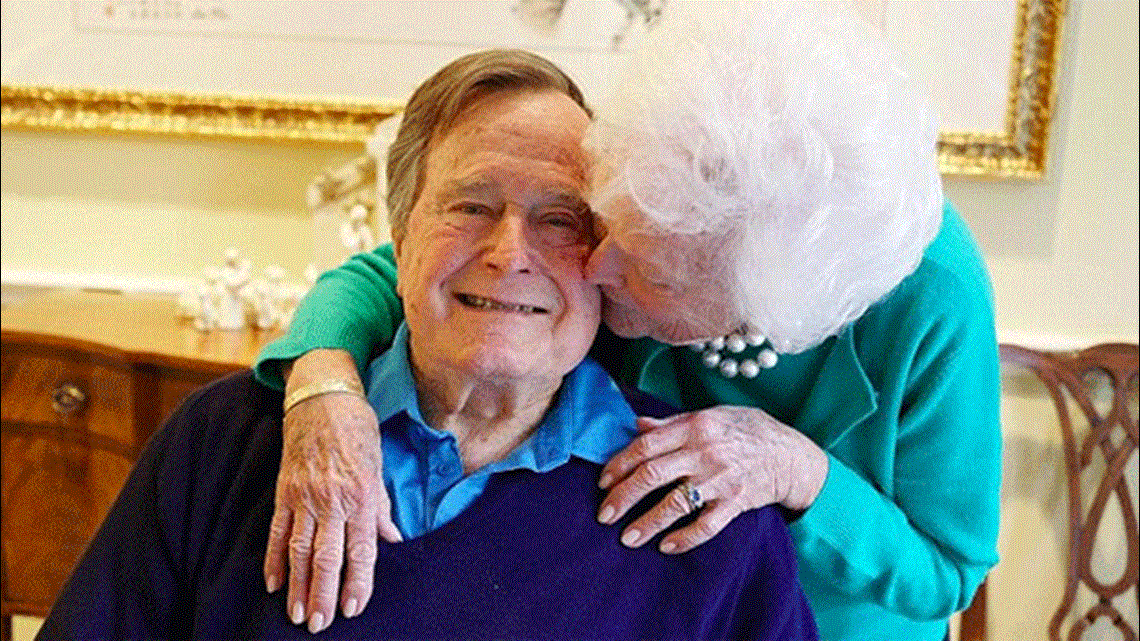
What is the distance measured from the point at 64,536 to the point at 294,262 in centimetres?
66

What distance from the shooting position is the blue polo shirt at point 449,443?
1205mm

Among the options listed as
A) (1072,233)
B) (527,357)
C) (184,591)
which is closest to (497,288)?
(527,357)

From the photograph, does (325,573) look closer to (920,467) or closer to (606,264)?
(606,264)

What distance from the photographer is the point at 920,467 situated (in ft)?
4.26

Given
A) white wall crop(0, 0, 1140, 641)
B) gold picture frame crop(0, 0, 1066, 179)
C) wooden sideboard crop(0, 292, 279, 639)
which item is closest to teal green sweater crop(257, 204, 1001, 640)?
white wall crop(0, 0, 1140, 641)

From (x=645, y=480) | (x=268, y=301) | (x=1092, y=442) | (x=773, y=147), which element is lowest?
(x=1092, y=442)

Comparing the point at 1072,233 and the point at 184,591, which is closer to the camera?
the point at 184,591

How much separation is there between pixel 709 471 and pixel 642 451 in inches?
2.7

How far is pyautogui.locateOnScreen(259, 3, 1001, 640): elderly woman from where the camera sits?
1020mm

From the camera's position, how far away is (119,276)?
2498mm

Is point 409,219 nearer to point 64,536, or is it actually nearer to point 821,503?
point 821,503

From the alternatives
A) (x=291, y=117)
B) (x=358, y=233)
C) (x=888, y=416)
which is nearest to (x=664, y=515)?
(x=888, y=416)

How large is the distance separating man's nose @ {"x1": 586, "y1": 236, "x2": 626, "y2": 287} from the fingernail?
0.21 m

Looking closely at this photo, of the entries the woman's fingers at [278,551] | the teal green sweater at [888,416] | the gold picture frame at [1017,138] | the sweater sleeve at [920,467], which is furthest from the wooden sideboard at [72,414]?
the gold picture frame at [1017,138]
